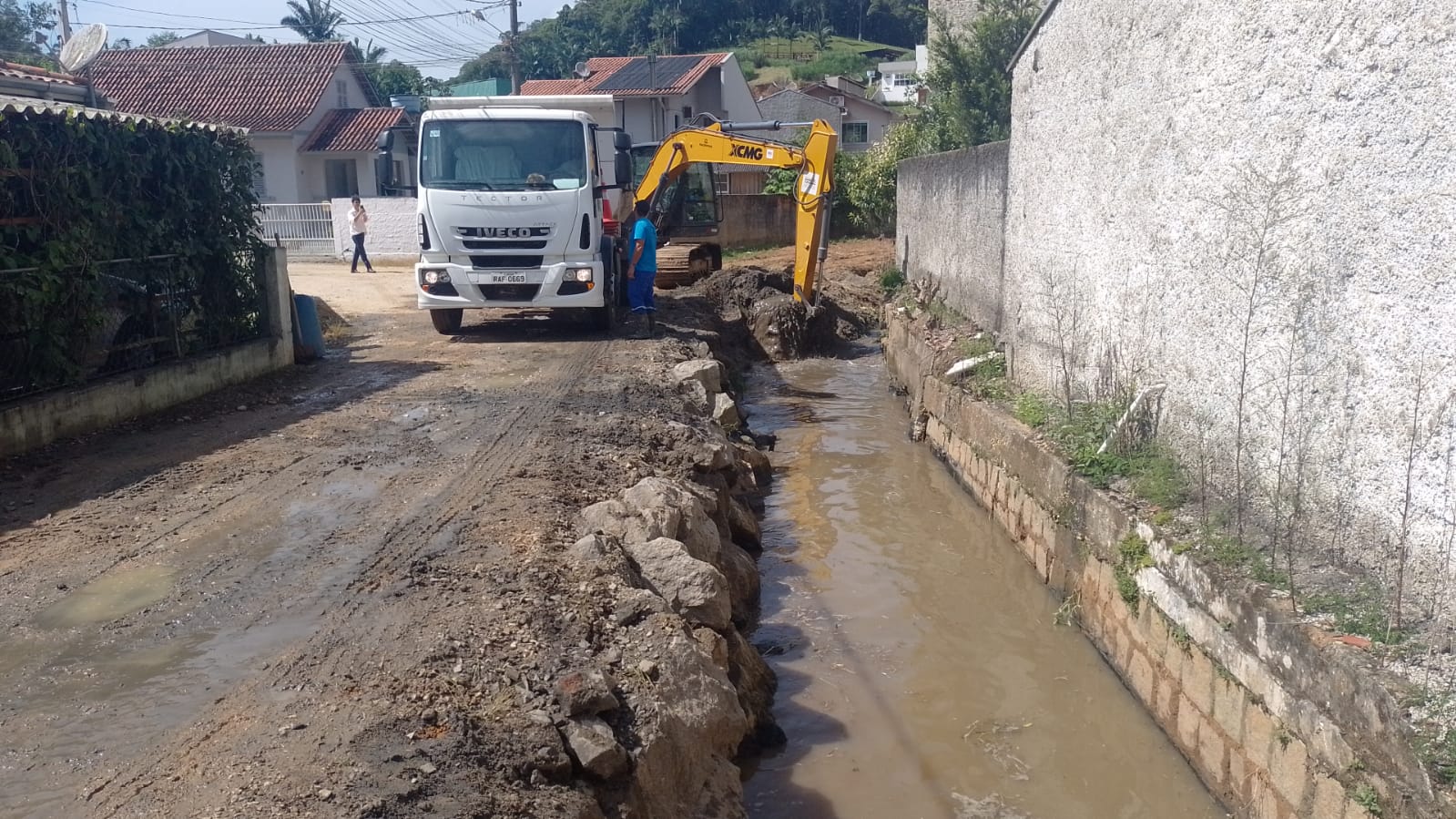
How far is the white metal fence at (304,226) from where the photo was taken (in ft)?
84.2

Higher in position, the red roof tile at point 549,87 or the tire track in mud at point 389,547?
the red roof tile at point 549,87

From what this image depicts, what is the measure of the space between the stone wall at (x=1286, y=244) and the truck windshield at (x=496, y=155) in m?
6.02

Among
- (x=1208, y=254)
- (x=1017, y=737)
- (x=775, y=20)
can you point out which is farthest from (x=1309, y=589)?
(x=775, y=20)

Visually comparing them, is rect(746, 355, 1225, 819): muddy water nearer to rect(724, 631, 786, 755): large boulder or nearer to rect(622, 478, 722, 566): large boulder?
rect(724, 631, 786, 755): large boulder

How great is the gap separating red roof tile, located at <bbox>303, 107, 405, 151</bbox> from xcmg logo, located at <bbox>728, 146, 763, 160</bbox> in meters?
17.5

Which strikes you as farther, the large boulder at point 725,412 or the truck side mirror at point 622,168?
the truck side mirror at point 622,168

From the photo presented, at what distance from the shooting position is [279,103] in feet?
99.7

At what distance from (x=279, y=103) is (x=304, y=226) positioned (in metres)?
6.78

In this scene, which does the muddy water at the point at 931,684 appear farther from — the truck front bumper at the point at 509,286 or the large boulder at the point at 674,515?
the truck front bumper at the point at 509,286

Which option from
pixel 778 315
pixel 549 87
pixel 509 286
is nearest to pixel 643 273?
pixel 509 286

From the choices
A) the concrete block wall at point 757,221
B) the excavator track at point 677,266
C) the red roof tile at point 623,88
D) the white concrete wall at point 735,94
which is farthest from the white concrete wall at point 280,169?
the excavator track at point 677,266

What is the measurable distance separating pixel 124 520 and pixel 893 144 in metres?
25.0

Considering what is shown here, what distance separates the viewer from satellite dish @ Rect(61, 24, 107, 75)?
13.8 metres

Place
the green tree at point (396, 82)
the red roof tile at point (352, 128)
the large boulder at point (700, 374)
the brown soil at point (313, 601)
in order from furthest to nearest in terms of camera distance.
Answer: the green tree at point (396, 82), the red roof tile at point (352, 128), the large boulder at point (700, 374), the brown soil at point (313, 601)
